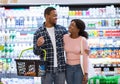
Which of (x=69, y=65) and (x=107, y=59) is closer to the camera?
(x=69, y=65)

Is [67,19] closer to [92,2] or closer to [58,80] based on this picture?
[92,2]

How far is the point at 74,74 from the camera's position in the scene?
14.6 feet

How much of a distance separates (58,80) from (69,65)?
0.89ft

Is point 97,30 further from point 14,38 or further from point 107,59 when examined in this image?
point 14,38

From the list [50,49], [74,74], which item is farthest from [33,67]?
[74,74]

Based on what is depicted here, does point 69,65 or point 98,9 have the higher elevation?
point 98,9

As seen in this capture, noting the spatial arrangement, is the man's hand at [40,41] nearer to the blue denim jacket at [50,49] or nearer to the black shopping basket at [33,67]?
the blue denim jacket at [50,49]

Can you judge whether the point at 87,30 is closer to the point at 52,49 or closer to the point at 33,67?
the point at 52,49

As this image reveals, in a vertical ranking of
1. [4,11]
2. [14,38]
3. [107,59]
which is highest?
[4,11]

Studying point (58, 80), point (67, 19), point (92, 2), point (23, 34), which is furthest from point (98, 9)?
point (58, 80)

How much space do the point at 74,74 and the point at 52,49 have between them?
0.49 m

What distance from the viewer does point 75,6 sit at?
709cm

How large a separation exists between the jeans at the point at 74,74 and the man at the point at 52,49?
0.09 meters

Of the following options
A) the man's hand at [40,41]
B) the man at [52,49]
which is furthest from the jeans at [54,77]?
the man's hand at [40,41]
